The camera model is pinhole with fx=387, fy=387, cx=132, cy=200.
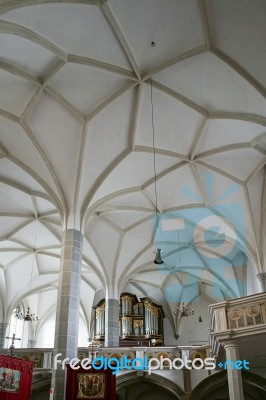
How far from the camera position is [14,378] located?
13758 millimetres

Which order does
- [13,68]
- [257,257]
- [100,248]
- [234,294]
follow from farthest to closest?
1. [234,294]
2. [100,248]
3. [257,257]
4. [13,68]

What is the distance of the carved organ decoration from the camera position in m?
24.2

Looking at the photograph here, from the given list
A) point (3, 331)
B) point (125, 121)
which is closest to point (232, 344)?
point (125, 121)

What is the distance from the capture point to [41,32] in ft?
36.5

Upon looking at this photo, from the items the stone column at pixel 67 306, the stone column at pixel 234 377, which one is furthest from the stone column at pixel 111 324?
the stone column at pixel 234 377

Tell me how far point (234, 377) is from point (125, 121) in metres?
9.37

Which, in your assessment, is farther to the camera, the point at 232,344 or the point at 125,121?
the point at 125,121

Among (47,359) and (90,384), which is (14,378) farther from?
(47,359)

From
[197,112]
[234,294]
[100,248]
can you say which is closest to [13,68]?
[197,112]

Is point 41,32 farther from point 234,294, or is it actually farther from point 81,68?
point 234,294

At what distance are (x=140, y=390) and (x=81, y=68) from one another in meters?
15.6

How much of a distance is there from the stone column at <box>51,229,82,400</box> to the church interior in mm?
50

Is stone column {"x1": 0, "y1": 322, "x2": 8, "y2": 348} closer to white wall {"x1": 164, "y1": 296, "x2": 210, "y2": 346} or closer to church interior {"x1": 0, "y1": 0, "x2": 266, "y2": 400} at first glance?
church interior {"x1": 0, "y1": 0, "x2": 266, "y2": 400}

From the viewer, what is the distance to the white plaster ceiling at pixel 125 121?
434 inches
